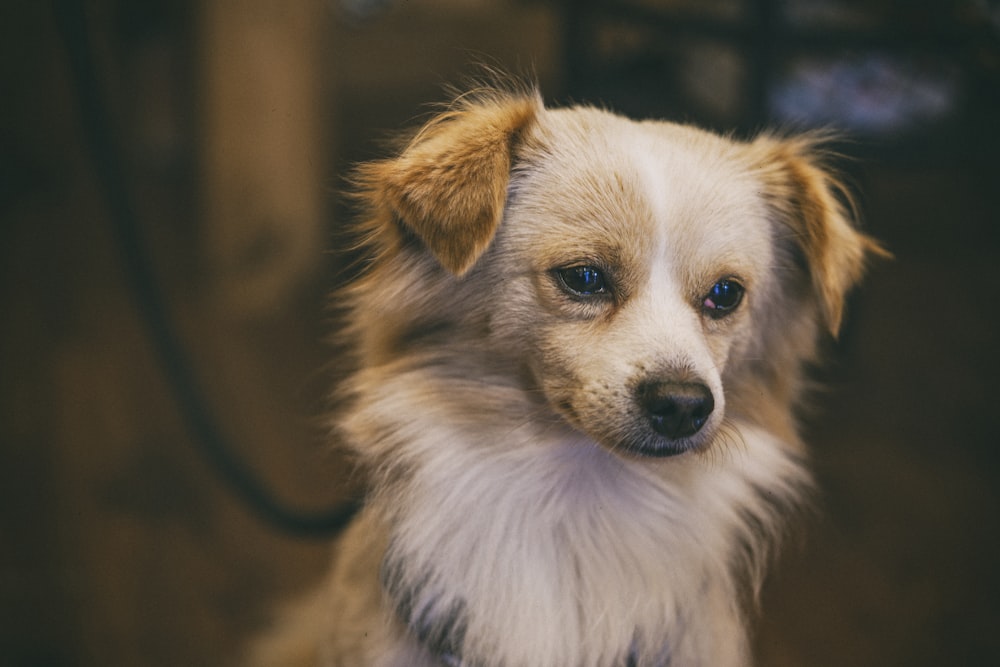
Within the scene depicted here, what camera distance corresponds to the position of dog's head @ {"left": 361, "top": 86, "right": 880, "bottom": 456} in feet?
3.76

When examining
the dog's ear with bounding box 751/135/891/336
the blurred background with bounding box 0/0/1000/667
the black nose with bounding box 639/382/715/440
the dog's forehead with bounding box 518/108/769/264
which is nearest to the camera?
the black nose with bounding box 639/382/715/440

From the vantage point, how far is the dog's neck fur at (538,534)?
48.8 inches

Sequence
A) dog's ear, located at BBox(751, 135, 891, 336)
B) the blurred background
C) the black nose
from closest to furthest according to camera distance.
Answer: the black nose < dog's ear, located at BBox(751, 135, 891, 336) < the blurred background

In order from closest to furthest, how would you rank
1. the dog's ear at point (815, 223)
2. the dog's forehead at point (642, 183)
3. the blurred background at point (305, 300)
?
the dog's forehead at point (642, 183) → the dog's ear at point (815, 223) → the blurred background at point (305, 300)

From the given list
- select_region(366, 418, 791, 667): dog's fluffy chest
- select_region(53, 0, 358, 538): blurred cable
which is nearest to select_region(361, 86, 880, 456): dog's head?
→ select_region(366, 418, 791, 667): dog's fluffy chest

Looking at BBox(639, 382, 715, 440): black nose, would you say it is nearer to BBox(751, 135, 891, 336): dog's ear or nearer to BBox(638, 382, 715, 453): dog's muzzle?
BBox(638, 382, 715, 453): dog's muzzle

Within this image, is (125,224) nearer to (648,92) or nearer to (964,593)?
(648,92)

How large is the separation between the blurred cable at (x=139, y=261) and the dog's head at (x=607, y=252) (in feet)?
1.64

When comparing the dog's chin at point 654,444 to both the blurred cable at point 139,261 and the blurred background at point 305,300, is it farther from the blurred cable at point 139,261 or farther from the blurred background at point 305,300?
the blurred cable at point 139,261

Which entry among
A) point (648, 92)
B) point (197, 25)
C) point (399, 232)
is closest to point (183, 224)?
point (197, 25)

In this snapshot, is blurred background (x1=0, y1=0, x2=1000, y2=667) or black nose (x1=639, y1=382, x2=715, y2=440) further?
blurred background (x1=0, y1=0, x2=1000, y2=667)

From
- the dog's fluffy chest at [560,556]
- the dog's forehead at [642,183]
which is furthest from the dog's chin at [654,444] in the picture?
the dog's forehead at [642,183]

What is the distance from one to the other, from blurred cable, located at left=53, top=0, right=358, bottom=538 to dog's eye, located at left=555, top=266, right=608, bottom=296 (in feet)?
2.16

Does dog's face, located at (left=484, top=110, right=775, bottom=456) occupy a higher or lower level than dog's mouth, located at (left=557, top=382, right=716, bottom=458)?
higher
